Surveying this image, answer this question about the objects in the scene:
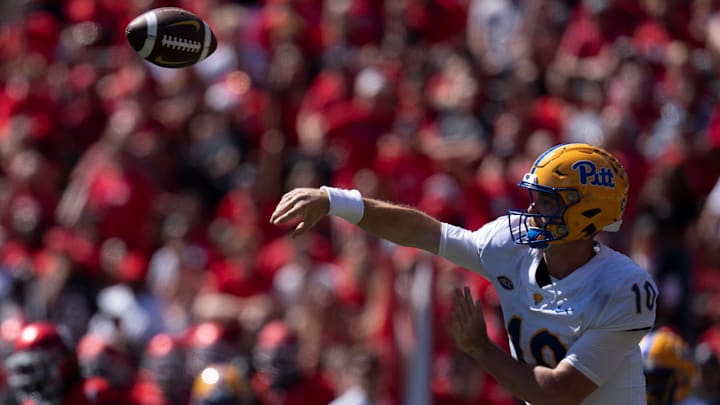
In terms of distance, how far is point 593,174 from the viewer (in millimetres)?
4812

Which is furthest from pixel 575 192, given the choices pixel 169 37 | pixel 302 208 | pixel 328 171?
pixel 328 171

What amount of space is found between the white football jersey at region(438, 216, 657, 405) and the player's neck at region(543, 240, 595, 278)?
46 millimetres

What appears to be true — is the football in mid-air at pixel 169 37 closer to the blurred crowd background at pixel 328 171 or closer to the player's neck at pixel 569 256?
the player's neck at pixel 569 256

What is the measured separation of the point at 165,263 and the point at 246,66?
2.29 meters

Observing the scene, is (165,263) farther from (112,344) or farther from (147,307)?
(112,344)

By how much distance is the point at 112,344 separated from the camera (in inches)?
314

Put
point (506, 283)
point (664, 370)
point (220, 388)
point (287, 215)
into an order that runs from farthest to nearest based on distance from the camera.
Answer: point (220, 388) < point (664, 370) < point (506, 283) < point (287, 215)

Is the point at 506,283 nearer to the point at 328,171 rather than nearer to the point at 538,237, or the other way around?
the point at 538,237

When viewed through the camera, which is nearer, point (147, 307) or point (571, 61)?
point (147, 307)

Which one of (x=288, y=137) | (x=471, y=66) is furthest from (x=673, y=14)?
(x=288, y=137)

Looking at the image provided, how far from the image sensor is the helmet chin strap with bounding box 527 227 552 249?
189 inches

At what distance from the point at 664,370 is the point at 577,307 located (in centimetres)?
144

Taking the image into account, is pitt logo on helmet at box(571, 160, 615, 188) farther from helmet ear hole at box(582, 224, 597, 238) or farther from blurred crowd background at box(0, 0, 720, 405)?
blurred crowd background at box(0, 0, 720, 405)

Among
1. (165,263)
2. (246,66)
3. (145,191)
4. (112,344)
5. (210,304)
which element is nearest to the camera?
(112,344)
